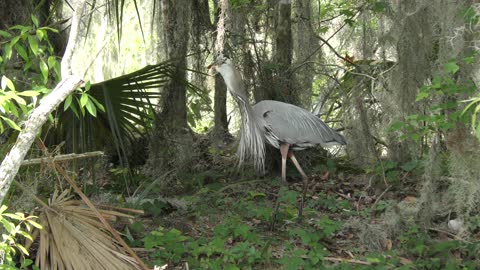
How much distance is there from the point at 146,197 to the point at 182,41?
6.89 ft

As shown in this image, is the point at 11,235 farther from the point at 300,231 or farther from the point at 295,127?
the point at 295,127

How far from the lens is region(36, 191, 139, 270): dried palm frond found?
4.05 metres

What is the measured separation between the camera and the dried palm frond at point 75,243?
4.05m

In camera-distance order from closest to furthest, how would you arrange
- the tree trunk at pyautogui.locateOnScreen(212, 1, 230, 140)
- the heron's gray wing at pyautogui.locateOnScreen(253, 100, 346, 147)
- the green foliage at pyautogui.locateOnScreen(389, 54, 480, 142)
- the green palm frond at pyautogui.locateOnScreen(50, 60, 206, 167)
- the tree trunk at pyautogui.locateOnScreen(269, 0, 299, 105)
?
the green foliage at pyautogui.locateOnScreen(389, 54, 480, 142), the green palm frond at pyautogui.locateOnScreen(50, 60, 206, 167), the heron's gray wing at pyautogui.locateOnScreen(253, 100, 346, 147), the tree trunk at pyautogui.locateOnScreen(269, 0, 299, 105), the tree trunk at pyautogui.locateOnScreen(212, 1, 230, 140)

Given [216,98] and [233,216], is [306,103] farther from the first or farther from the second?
[233,216]

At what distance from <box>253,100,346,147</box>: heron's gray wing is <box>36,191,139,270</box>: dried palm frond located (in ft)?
9.45

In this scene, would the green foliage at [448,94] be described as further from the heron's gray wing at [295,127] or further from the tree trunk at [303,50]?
the tree trunk at [303,50]

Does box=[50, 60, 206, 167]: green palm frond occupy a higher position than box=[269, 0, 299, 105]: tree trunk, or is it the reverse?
box=[269, 0, 299, 105]: tree trunk

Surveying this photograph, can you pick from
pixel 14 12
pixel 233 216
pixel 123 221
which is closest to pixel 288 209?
pixel 233 216

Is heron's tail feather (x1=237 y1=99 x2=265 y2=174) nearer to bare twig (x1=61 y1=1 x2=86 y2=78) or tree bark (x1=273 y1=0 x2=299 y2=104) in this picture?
tree bark (x1=273 y1=0 x2=299 y2=104)

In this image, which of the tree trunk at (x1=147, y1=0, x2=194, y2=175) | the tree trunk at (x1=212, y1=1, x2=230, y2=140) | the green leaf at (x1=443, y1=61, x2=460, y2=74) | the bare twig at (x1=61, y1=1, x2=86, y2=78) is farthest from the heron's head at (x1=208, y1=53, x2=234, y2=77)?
the bare twig at (x1=61, y1=1, x2=86, y2=78)

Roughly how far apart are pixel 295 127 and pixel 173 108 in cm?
144

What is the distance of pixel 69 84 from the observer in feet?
10.2

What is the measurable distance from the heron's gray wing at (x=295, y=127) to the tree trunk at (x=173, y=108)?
3.18 ft
